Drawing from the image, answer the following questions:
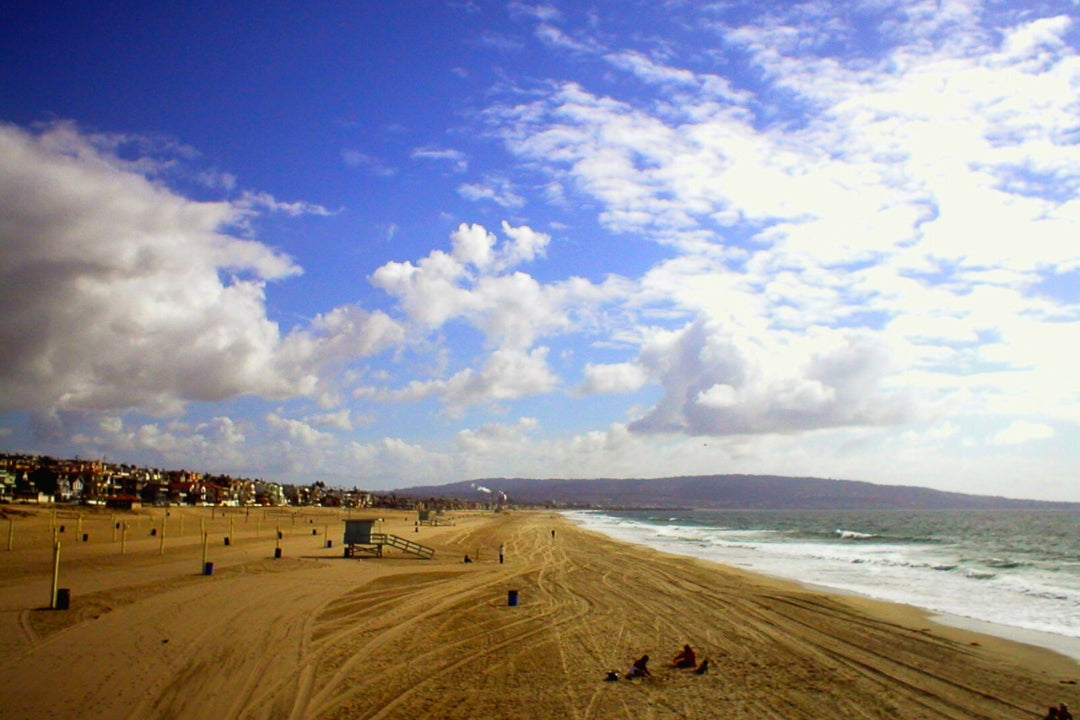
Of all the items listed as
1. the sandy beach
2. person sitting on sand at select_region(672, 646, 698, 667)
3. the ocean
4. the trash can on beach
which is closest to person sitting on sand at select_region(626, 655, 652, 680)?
the sandy beach

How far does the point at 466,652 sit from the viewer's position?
1434 cm

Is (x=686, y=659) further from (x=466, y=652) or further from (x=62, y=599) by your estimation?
(x=62, y=599)

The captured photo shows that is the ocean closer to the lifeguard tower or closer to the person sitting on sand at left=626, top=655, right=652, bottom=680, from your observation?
the person sitting on sand at left=626, top=655, right=652, bottom=680

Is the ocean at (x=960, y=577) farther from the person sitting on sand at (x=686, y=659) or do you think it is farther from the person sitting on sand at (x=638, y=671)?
the person sitting on sand at (x=638, y=671)

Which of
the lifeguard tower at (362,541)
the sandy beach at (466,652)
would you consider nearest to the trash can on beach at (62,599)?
the sandy beach at (466,652)

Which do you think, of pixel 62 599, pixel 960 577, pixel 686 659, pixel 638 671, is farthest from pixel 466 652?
pixel 960 577

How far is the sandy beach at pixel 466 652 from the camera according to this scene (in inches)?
425

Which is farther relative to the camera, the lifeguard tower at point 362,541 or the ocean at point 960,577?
the lifeguard tower at point 362,541

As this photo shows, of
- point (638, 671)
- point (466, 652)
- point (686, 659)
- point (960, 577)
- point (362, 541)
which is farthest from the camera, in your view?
point (362, 541)

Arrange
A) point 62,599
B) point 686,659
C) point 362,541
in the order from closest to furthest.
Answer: point 686,659 → point 62,599 → point 362,541

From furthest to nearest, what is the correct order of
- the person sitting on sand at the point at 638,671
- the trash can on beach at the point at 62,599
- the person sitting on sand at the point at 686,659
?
the trash can on beach at the point at 62,599 → the person sitting on sand at the point at 686,659 → the person sitting on sand at the point at 638,671

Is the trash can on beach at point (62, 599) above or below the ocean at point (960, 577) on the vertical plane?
above

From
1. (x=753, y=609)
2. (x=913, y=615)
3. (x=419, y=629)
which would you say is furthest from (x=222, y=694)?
(x=913, y=615)

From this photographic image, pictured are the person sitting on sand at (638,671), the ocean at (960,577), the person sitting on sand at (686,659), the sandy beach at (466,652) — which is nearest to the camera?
the sandy beach at (466,652)
